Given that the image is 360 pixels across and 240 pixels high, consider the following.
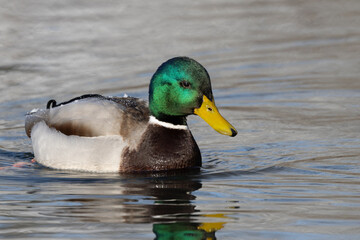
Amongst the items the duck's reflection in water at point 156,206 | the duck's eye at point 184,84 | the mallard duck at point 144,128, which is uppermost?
the duck's eye at point 184,84

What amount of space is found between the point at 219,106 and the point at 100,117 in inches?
111

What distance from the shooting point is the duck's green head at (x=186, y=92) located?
8.69m

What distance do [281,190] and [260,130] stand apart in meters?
2.55

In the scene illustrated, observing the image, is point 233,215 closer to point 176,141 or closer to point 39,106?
point 176,141

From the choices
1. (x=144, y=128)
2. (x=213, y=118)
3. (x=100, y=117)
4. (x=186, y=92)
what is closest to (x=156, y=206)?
(x=213, y=118)

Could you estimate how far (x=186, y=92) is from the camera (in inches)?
345

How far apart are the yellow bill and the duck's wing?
0.73 m

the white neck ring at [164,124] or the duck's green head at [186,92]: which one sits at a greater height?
the duck's green head at [186,92]

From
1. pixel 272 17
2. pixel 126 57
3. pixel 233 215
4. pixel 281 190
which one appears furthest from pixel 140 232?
pixel 272 17

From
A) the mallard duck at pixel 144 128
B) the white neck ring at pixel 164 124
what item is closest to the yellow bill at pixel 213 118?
→ the mallard duck at pixel 144 128

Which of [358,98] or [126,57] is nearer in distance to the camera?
[358,98]

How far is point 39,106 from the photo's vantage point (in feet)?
39.3

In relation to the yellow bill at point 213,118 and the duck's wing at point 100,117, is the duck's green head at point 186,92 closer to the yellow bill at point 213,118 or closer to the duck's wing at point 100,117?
the yellow bill at point 213,118

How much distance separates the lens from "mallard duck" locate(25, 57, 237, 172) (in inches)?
345
